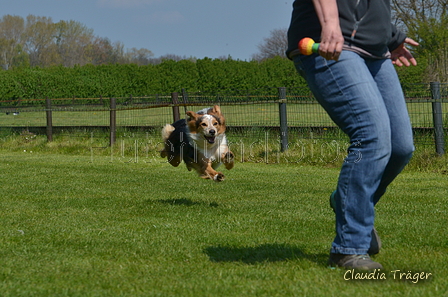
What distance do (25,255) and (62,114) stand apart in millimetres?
14707

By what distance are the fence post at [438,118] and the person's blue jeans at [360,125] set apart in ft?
22.2

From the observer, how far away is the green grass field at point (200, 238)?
8.87 ft

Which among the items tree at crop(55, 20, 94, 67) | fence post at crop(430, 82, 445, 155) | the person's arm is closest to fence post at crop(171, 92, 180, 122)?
fence post at crop(430, 82, 445, 155)

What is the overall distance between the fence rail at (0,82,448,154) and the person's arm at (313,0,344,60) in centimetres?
722

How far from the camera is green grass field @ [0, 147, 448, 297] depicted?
2.70 m

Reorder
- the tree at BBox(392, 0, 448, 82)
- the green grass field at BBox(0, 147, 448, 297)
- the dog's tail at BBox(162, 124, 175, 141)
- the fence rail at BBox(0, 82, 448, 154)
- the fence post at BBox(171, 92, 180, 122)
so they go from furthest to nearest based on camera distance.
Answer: the tree at BBox(392, 0, 448, 82), the fence post at BBox(171, 92, 180, 122), the fence rail at BBox(0, 82, 448, 154), the dog's tail at BBox(162, 124, 175, 141), the green grass field at BBox(0, 147, 448, 297)

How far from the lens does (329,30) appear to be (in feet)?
8.35

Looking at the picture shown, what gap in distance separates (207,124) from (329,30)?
440 centimetres

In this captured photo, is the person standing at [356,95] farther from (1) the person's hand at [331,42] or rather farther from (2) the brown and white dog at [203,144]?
(2) the brown and white dog at [203,144]

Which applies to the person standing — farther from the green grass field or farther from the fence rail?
the fence rail

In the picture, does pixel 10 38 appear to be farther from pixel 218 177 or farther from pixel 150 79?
pixel 218 177

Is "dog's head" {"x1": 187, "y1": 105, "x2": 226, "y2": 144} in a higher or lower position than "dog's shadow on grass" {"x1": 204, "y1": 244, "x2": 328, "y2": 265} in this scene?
higher

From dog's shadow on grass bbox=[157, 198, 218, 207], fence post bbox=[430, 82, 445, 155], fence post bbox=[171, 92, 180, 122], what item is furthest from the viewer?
fence post bbox=[171, 92, 180, 122]

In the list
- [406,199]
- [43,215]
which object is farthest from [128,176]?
[406,199]
